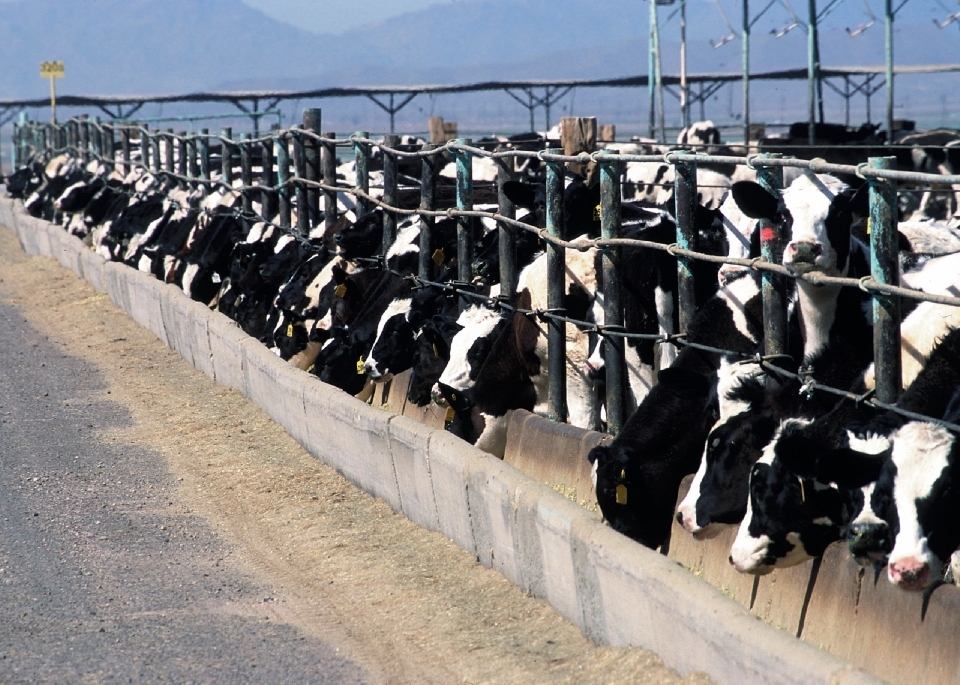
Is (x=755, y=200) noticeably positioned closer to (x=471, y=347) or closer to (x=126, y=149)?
(x=471, y=347)

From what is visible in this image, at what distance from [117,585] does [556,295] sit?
3.00 meters

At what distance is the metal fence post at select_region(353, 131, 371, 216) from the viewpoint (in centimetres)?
1214

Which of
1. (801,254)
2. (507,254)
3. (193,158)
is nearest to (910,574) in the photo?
(801,254)

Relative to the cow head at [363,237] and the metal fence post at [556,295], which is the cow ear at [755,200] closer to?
the metal fence post at [556,295]


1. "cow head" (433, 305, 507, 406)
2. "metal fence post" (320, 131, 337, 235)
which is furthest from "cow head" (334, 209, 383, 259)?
"cow head" (433, 305, 507, 406)

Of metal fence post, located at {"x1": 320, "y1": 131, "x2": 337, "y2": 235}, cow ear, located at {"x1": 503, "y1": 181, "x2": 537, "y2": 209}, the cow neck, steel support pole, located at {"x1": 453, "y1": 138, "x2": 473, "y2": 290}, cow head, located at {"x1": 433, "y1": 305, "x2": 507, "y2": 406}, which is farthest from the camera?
metal fence post, located at {"x1": 320, "y1": 131, "x2": 337, "y2": 235}

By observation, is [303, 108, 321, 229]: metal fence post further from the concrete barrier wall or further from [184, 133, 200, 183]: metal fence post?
[184, 133, 200, 183]: metal fence post

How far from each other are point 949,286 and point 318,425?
162 inches

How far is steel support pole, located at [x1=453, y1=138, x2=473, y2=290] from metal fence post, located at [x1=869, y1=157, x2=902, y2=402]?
180 inches

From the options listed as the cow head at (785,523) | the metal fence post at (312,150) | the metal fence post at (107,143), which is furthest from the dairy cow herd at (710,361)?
the metal fence post at (107,143)

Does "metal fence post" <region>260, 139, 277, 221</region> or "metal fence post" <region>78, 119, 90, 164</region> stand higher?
"metal fence post" <region>78, 119, 90, 164</region>

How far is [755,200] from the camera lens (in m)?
6.02

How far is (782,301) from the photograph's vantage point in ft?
19.2

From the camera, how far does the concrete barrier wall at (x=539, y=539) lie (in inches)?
171
